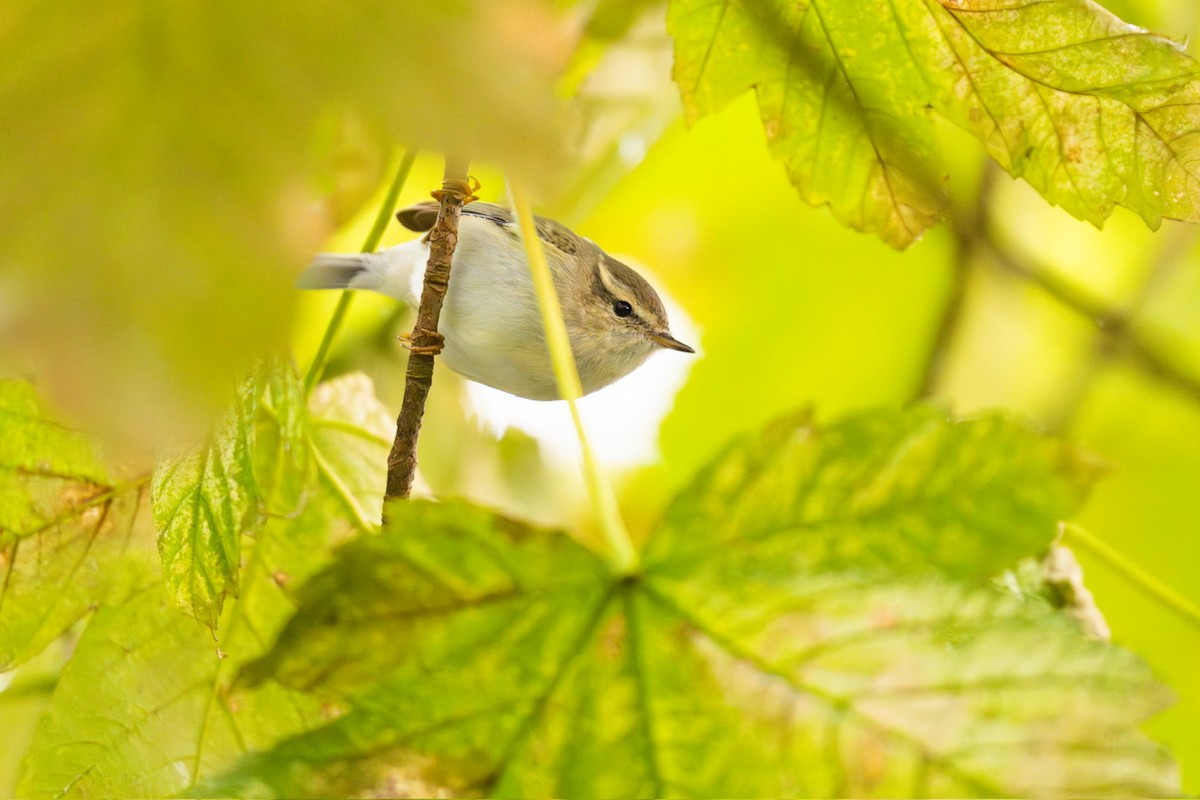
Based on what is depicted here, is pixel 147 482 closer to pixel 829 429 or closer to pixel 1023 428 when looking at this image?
pixel 829 429

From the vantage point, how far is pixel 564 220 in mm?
1945

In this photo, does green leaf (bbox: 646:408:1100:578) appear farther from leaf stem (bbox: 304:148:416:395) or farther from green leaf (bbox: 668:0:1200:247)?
leaf stem (bbox: 304:148:416:395)

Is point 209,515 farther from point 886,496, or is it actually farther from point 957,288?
point 957,288

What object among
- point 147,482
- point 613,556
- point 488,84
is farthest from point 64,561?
point 488,84

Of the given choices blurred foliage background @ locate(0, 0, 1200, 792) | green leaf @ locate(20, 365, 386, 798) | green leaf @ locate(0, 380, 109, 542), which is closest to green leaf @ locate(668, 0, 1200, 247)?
blurred foliage background @ locate(0, 0, 1200, 792)

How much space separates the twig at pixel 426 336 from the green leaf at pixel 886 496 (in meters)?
0.35

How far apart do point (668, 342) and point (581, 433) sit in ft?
4.45

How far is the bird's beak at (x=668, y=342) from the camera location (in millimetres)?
1968

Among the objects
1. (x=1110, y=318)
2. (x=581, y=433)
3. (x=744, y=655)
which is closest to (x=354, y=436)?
(x=581, y=433)

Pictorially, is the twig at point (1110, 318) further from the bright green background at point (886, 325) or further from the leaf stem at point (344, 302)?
the leaf stem at point (344, 302)

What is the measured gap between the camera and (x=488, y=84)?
16.8 inches

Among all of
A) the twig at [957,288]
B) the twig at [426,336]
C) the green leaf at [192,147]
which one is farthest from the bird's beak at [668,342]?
the green leaf at [192,147]

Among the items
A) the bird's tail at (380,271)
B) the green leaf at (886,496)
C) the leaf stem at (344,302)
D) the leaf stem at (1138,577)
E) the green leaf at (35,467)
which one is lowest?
the leaf stem at (1138,577)

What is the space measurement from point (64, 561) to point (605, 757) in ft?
1.90
